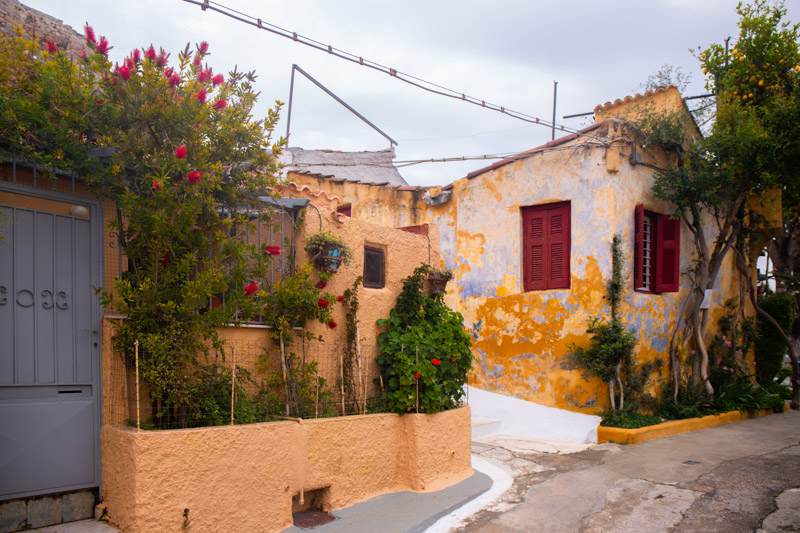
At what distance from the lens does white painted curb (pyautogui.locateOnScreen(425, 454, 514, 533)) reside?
6238mm

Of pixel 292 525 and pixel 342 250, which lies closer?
pixel 292 525

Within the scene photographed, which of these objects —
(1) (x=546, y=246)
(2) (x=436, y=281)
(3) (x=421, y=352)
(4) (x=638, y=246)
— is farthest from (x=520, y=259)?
(3) (x=421, y=352)

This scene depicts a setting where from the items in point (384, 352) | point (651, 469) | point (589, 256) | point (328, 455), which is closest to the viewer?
point (328, 455)

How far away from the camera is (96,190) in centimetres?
529

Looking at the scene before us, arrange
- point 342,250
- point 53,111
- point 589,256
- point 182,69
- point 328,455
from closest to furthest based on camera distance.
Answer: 1. point 53,111
2. point 182,69
3. point 328,455
4. point 342,250
5. point 589,256

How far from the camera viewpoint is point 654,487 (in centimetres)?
754

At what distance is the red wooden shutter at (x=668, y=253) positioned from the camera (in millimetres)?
11820

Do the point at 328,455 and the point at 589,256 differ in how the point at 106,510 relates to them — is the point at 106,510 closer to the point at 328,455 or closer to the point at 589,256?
the point at 328,455

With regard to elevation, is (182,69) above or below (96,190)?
above

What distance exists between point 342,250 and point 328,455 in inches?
89.3

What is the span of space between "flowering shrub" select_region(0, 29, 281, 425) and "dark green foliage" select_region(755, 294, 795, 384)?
13769 millimetres

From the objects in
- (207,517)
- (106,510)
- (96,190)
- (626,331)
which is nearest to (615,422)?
(626,331)

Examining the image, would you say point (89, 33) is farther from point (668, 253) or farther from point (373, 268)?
point (668, 253)

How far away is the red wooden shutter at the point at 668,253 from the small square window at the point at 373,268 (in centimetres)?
644
